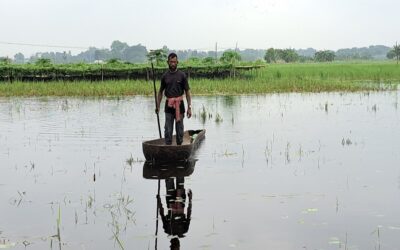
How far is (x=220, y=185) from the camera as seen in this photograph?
8102 millimetres

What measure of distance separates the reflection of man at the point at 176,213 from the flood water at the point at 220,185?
8cm

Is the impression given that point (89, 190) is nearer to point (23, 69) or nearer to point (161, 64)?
point (23, 69)

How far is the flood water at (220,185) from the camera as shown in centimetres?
580

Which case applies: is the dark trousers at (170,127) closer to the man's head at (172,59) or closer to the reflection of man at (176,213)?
the man's head at (172,59)

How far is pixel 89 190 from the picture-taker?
26.0 feet

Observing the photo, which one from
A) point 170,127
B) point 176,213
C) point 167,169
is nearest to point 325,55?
point 170,127

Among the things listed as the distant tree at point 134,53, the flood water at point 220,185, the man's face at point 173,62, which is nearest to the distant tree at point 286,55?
the distant tree at point 134,53

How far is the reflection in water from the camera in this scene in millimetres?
6068

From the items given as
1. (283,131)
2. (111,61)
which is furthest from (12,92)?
(283,131)

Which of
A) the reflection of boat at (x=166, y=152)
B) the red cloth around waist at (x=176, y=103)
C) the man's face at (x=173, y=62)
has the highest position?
the man's face at (x=173, y=62)

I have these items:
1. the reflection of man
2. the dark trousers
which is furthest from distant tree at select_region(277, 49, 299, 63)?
the reflection of man

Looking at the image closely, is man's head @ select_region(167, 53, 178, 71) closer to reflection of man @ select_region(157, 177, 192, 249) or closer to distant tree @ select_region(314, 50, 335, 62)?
reflection of man @ select_region(157, 177, 192, 249)

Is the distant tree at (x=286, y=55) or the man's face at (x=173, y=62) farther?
the distant tree at (x=286, y=55)

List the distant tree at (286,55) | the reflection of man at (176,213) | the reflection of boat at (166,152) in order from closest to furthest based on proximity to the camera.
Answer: the reflection of man at (176,213), the reflection of boat at (166,152), the distant tree at (286,55)
